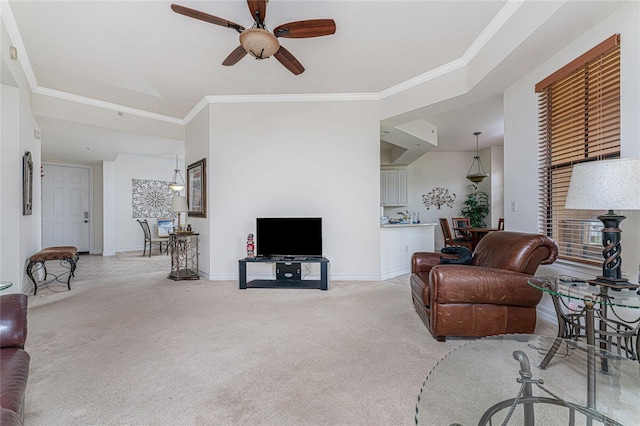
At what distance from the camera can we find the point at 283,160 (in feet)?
15.3

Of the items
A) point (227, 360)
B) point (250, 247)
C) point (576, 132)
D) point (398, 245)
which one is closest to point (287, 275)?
point (250, 247)

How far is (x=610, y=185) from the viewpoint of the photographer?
1607mm

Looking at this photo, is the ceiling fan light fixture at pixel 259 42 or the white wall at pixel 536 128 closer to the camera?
the white wall at pixel 536 128

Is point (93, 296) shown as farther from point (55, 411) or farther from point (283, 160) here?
point (283, 160)

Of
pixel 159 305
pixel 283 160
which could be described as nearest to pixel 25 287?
pixel 159 305

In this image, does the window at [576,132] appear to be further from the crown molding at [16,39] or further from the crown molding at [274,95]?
the crown molding at [16,39]

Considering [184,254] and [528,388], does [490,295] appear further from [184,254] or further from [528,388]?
[184,254]

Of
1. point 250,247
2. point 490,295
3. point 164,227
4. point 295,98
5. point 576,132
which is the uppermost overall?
point 295,98

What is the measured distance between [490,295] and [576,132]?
1634 millimetres

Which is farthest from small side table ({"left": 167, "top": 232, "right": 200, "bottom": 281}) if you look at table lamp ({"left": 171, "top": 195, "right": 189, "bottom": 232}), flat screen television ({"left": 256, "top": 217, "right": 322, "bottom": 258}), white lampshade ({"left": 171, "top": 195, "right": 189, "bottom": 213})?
flat screen television ({"left": 256, "top": 217, "right": 322, "bottom": 258})

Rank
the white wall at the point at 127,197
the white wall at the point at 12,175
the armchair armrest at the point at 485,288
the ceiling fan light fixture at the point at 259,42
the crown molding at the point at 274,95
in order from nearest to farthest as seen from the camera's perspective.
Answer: the armchair armrest at the point at 485,288 < the ceiling fan light fixture at the point at 259,42 < the crown molding at the point at 274,95 < the white wall at the point at 12,175 < the white wall at the point at 127,197

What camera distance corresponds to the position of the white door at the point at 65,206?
7641 millimetres

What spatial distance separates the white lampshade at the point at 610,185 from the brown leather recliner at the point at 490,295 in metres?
0.74

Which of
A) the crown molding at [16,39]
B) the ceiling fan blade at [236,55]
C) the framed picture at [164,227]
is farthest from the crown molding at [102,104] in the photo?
the framed picture at [164,227]
